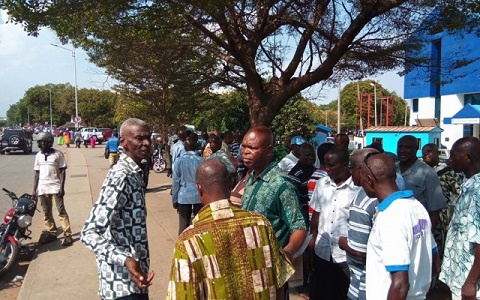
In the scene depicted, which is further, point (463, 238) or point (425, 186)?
point (425, 186)

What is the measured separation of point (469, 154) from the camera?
124 inches

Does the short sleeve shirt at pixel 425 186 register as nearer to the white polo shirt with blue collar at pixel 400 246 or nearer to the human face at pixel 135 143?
the white polo shirt with blue collar at pixel 400 246

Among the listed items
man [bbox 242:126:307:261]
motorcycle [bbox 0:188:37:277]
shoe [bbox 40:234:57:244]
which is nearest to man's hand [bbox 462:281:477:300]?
man [bbox 242:126:307:261]

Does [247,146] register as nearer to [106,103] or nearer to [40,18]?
[40,18]

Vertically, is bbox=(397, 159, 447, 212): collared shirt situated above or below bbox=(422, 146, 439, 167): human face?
below

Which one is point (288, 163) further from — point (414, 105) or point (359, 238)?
point (414, 105)

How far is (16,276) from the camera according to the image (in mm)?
5816

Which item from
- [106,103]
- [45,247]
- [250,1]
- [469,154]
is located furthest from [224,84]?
[106,103]

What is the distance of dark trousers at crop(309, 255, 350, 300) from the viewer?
373cm

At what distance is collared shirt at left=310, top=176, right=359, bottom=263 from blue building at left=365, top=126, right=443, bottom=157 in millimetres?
23500

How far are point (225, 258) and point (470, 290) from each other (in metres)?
1.68

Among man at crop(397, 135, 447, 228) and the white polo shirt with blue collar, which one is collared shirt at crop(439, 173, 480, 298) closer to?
the white polo shirt with blue collar

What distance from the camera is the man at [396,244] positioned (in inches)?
85.2

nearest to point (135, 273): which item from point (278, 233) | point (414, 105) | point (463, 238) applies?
point (278, 233)
